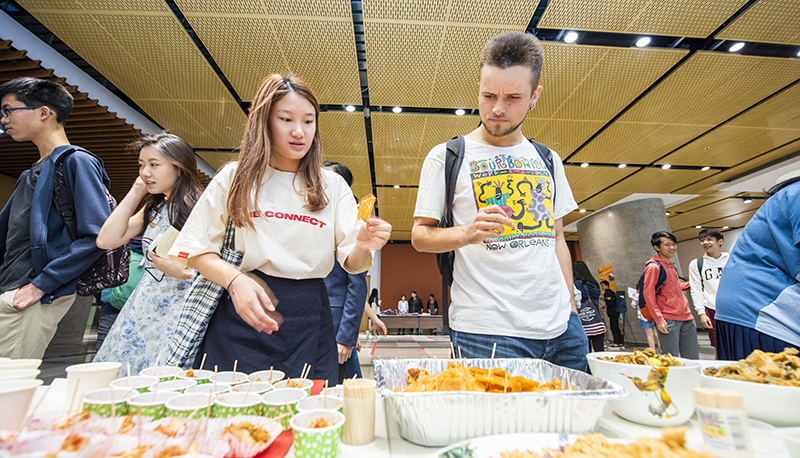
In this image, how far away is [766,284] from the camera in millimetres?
1249

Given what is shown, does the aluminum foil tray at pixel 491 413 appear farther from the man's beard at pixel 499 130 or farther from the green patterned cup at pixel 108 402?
the man's beard at pixel 499 130

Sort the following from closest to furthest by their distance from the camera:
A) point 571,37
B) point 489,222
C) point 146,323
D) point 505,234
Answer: point 489,222 < point 505,234 < point 146,323 < point 571,37

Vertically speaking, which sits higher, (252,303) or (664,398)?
(252,303)

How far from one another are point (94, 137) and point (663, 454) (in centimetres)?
626

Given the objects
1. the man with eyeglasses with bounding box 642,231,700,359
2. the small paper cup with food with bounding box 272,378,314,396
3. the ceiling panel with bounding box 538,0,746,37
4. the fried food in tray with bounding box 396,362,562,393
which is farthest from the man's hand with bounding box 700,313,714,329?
the small paper cup with food with bounding box 272,378,314,396

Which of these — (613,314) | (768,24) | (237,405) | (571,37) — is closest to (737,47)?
(768,24)

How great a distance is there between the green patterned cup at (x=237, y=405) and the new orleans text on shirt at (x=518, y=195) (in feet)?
2.64

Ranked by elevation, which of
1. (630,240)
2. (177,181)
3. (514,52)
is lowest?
(177,181)

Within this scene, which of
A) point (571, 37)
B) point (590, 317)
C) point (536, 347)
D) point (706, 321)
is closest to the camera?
point (536, 347)

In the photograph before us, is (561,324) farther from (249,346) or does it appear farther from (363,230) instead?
(249,346)

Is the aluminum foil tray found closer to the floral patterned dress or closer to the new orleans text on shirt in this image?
the new orleans text on shirt

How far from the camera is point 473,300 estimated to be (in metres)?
1.14

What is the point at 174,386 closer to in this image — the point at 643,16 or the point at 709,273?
the point at 643,16

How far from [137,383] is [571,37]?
13.9ft
